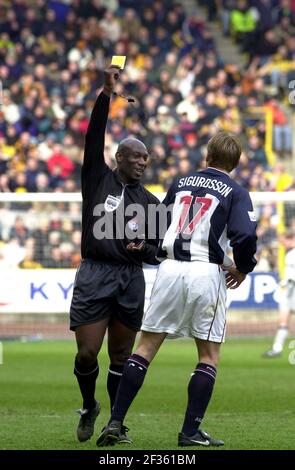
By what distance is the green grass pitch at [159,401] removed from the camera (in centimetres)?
810

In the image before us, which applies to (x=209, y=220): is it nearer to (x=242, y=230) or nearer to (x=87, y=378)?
(x=242, y=230)

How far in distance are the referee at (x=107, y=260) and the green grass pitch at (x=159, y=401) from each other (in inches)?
23.0

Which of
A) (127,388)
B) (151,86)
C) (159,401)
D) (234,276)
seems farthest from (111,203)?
(151,86)

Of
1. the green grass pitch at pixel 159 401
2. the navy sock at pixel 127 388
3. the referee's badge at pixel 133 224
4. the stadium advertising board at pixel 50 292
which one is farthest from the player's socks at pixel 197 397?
the stadium advertising board at pixel 50 292

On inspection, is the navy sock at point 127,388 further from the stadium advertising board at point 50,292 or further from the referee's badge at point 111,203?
the stadium advertising board at point 50,292

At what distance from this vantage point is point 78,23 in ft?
88.5

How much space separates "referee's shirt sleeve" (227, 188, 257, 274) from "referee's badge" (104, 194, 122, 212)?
0.92m

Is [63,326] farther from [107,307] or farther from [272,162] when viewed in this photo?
[107,307]

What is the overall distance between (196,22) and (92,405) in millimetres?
21937

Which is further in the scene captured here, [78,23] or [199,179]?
[78,23]

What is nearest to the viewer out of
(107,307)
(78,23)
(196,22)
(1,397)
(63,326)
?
(107,307)

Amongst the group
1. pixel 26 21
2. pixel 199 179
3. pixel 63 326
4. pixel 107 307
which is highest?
pixel 26 21

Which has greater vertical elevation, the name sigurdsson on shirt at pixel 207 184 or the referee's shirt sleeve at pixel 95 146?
the referee's shirt sleeve at pixel 95 146

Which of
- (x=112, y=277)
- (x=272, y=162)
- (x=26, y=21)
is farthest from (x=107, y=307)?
(x=26, y=21)
